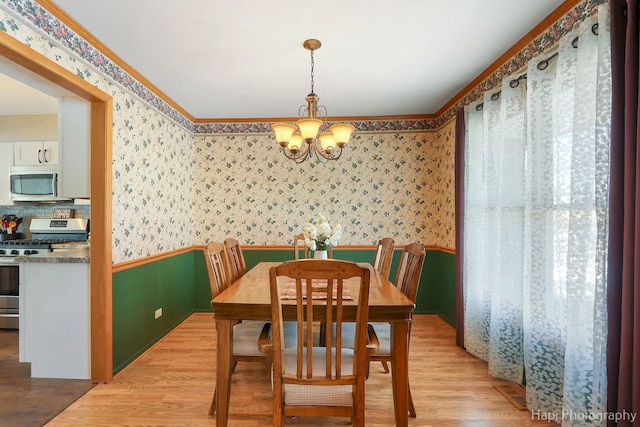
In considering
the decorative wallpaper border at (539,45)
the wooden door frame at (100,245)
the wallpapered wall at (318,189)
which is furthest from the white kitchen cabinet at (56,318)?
the decorative wallpaper border at (539,45)

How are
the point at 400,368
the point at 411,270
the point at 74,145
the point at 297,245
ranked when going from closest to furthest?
the point at 400,368
the point at 411,270
the point at 74,145
the point at 297,245

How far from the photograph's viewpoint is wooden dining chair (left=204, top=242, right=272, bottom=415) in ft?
→ 6.52

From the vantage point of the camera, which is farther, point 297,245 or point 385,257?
point 297,245

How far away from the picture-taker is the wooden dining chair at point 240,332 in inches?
78.2

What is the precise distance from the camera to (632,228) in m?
1.43

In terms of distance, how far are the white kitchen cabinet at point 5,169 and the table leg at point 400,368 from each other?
4924 millimetres

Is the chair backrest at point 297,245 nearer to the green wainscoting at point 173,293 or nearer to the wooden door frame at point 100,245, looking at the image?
the green wainscoting at point 173,293

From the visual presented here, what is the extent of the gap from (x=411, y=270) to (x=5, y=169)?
4.97 meters

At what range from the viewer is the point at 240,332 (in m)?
2.10

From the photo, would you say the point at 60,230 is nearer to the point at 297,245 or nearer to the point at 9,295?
the point at 9,295

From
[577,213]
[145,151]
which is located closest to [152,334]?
[145,151]

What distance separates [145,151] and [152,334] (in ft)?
5.78

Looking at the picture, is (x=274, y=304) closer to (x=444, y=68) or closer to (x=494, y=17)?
(x=494, y=17)

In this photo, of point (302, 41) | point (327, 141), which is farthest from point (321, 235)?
point (302, 41)
